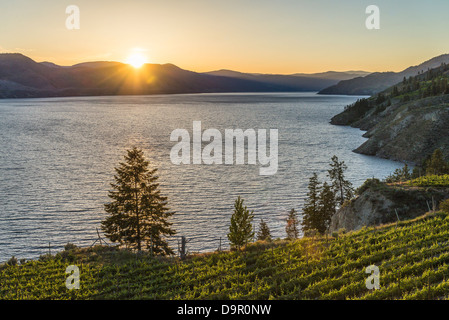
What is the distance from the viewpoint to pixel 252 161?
94812 mm

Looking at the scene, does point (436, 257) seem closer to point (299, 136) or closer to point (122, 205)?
point (122, 205)

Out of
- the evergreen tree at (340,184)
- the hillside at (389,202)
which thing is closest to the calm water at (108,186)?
the evergreen tree at (340,184)

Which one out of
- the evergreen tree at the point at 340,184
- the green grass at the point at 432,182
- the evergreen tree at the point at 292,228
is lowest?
the evergreen tree at the point at 292,228

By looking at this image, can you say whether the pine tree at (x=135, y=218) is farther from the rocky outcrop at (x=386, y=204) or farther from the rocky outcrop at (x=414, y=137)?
the rocky outcrop at (x=414, y=137)

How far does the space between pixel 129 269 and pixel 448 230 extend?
2494 centimetres

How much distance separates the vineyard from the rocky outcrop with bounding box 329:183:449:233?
7.13 m

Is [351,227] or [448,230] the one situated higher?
[448,230]

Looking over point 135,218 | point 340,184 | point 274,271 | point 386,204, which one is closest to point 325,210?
point 340,184

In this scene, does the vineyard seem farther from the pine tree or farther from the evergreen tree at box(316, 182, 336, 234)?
the evergreen tree at box(316, 182, 336, 234)

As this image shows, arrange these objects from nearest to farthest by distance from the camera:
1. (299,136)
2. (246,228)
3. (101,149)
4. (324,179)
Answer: (246,228) < (324,179) < (101,149) < (299,136)

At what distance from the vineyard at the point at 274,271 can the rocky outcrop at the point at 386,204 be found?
713 cm

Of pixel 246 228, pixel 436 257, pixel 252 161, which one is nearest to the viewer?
pixel 436 257

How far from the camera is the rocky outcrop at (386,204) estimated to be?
39.8m
